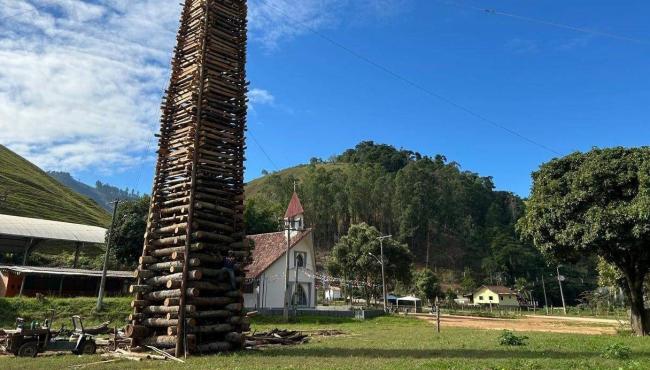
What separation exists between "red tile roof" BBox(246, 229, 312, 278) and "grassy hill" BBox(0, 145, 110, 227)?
50375 millimetres

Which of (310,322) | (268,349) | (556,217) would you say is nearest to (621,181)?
(556,217)

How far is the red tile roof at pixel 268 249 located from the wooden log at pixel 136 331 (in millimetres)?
27017

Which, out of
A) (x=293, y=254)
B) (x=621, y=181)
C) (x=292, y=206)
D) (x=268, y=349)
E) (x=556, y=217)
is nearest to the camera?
(x=268, y=349)

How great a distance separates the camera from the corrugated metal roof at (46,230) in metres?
44.6

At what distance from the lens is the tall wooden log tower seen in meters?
14.7

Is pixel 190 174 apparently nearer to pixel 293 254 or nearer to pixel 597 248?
pixel 597 248

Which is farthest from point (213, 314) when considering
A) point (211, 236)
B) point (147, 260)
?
point (147, 260)

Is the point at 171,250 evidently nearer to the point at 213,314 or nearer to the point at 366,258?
the point at 213,314

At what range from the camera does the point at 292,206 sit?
41375mm

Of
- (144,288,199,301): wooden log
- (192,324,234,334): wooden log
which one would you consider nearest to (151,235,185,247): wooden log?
(144,288,199,301): wooden log

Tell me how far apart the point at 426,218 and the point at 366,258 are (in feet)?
206

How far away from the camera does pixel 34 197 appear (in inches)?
3553

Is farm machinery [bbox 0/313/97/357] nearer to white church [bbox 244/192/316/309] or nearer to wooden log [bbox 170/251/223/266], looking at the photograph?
wooden log [bbox 170/251/223/266]

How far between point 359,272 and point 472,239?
7474 centimetres
